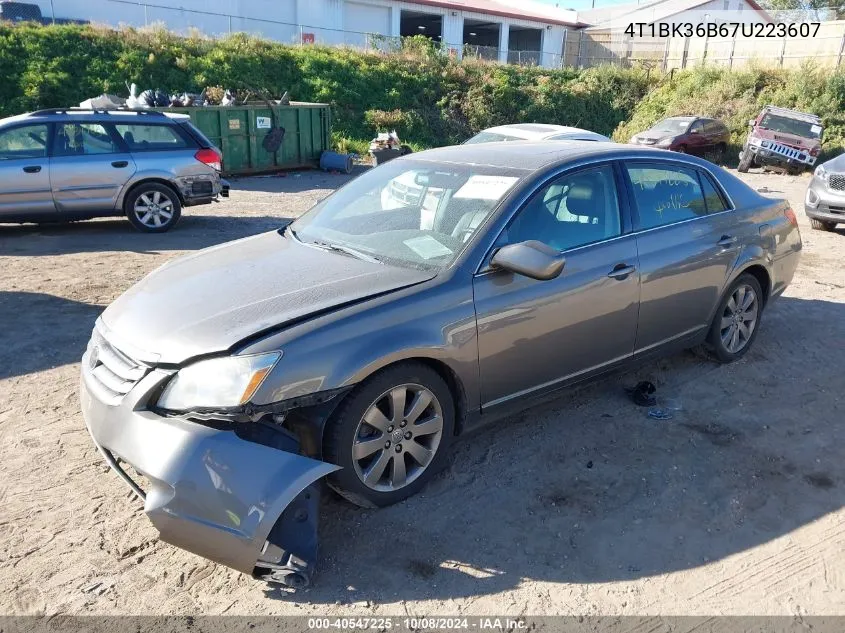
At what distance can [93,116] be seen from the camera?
930 centimetres

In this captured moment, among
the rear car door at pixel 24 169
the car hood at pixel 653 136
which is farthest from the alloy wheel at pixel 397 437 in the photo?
the car hood at pixel 653 136

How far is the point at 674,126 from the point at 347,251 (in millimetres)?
21061

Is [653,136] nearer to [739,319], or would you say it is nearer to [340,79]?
[340,79]

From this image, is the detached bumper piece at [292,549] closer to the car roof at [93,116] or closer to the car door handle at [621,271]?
the car door handle at [621,271]

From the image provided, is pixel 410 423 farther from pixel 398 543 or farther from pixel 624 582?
pixel 624 582

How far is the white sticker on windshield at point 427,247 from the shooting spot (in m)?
3.60

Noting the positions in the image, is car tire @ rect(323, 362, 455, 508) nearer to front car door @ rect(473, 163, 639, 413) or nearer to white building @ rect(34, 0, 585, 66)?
front car door @ rect(473, 163, 639, 413)

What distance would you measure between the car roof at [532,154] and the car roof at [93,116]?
659 centimetres

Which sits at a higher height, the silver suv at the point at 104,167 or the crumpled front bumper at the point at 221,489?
the silver suv at the point at 104,167

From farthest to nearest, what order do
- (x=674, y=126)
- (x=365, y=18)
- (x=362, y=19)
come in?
(x=365, y=18), (x=362, y=19), (x=674, y=126)

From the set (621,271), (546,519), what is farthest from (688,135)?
(546,519)

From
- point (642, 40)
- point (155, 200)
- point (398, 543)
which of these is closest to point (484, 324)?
point (398, 543)

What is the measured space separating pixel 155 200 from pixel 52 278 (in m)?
2.78

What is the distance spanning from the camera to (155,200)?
9750 millimetres
